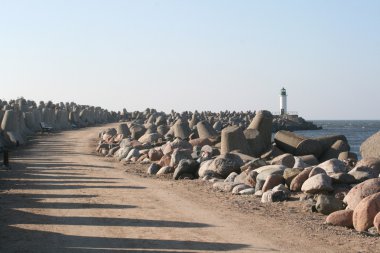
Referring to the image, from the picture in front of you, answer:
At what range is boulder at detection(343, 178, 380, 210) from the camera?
10.5 meters

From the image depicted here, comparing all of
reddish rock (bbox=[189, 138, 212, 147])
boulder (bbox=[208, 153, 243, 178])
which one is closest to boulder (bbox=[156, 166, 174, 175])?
boulder (bbox=[208, 153, 243, 178])

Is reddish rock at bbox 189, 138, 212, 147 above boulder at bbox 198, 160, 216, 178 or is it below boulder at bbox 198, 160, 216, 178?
above

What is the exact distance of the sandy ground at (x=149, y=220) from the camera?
8.35 m

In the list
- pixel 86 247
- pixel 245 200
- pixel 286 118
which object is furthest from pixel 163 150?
pixel 286 118

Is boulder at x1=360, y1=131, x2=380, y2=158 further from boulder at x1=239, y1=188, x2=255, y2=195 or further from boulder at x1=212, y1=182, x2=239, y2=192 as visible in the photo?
boulder at x1=239, y1=188, x2=255, y2=195

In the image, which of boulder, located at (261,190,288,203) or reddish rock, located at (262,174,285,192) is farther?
reddish rock, located at (262,174,285,192)

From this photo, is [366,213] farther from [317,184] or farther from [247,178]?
[247,178]

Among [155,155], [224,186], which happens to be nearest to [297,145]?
[155,155]

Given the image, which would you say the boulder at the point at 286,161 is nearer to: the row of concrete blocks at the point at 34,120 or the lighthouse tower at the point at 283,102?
the row of concrete blocks at the point at 34,120

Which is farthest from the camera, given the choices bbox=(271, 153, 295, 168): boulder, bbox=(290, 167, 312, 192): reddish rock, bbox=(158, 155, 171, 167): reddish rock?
bbox=(158, 155, 171, 167): reddish rock

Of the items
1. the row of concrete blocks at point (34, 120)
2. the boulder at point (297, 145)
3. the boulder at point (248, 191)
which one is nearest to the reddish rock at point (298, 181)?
the boulder at point (248, 191)

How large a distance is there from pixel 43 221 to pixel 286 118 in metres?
86.8

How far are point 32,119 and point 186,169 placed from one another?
27808 millimetres

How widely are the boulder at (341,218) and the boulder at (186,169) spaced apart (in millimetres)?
7062
